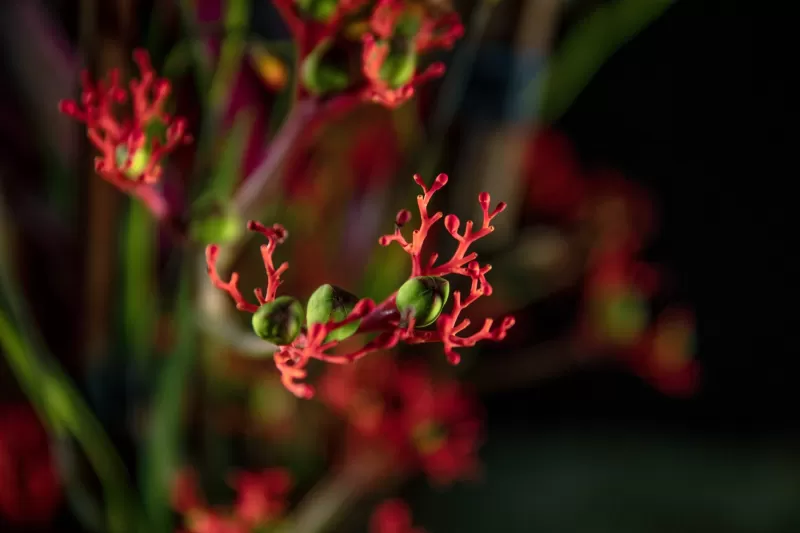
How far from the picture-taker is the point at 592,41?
13.9 inches

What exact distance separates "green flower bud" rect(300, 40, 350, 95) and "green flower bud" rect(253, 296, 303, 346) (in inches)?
2.8

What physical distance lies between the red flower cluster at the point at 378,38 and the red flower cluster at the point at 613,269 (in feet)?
0.73

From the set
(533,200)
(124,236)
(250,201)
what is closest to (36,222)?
(124,236)

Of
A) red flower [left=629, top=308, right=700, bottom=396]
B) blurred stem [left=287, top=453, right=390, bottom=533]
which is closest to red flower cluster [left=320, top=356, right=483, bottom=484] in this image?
blurred stem [left=287, top=453, right=390, bottom=533]

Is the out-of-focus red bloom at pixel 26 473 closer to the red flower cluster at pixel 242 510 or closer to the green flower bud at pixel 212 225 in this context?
the red flower cluster at pixel 242 510

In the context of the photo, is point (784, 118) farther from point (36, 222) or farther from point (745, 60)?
point (36, 222)

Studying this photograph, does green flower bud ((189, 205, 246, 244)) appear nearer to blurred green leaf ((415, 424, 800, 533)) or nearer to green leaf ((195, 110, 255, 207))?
green leaf ((195, 110, 255, 207))

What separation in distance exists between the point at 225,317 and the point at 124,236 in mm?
91

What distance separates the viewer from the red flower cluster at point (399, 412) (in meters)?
0.32

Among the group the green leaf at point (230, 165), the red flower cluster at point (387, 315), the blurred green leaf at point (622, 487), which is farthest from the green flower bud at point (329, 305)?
the blurred green leaf at point (622, 487)

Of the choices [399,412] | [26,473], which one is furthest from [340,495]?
[26,473]

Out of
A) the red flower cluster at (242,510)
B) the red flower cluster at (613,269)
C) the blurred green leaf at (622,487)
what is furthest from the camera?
the blurred green leaf at (622,487)

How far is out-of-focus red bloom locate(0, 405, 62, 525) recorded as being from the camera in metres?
0.34

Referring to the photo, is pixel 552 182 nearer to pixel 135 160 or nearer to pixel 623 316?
pixel 623 316
